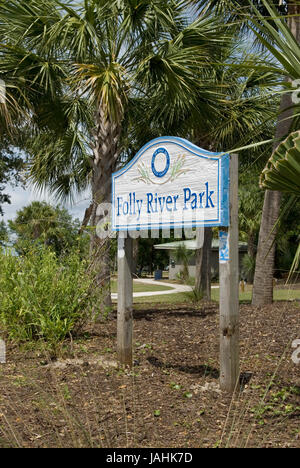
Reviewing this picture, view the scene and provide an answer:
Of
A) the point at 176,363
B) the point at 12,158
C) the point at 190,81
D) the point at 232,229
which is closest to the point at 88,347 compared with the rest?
the point at 176,363

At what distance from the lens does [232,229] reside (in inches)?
180

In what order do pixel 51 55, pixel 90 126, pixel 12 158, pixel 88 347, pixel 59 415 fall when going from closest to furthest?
pixel 59 415 < pixel 88 347 < pixel 51 55 < pixel 90 126 < pixel 12 158

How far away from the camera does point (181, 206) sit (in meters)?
4.88

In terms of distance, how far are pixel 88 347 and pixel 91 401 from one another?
1923 millimetres

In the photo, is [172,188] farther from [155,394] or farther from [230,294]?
[155,394]

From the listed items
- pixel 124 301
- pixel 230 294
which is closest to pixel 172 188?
pixel 230 294

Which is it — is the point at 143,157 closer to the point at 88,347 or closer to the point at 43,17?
the point at 88,347

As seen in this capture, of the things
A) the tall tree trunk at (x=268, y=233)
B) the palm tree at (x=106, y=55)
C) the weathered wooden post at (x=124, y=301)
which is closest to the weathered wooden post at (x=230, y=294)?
A: the weathered wooden post at (x=124, y=301)

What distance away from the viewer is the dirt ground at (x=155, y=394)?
11.5 ft

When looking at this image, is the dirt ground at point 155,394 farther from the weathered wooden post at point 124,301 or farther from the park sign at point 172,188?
the park sign at point 172,188

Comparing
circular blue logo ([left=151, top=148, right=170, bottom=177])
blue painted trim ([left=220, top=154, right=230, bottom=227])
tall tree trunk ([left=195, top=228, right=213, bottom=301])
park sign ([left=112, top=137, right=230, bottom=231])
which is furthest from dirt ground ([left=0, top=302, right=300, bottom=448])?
tall tree trunk ([left=195, top=228, right=213, bottom=301])

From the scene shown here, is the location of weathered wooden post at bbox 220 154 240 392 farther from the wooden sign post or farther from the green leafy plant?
the green leafy plant

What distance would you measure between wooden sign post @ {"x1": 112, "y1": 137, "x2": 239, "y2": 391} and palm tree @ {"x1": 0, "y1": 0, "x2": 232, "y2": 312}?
1.60m

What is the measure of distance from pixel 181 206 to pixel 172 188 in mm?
235
